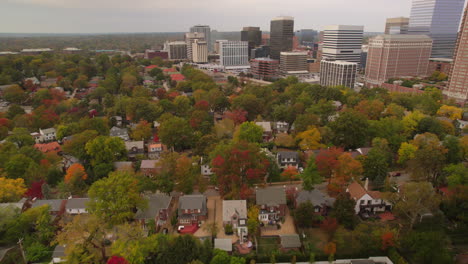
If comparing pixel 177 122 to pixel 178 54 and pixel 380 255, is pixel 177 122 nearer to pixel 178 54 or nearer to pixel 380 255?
pixel 380 255

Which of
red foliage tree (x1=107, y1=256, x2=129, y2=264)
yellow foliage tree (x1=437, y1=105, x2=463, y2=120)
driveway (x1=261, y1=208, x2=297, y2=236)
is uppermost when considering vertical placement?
yellow foliage tree (x1=437, y1=105, x2=463, y2=120)

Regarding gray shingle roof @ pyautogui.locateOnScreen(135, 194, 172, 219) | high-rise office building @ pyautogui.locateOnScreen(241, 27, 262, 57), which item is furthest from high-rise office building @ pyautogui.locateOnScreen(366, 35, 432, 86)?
gray shingle roof @ pyautogui.locateOnScreen(135, 194, 172, 219)

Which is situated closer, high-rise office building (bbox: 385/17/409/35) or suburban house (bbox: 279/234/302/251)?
suburban house (bbox: 279/234/302/251)

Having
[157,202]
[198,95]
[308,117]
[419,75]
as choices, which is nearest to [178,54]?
[198,95]

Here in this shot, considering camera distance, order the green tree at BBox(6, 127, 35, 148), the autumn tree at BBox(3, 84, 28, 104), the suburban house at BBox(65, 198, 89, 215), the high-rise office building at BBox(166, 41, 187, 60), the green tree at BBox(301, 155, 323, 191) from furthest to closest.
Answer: the high-rise office building at BBox(166, 41, 187, 60)
the autumn tree at BBox(3, 84, 28, 104)
the green tree at BBox(6, 127, 35, 148)
the green tree at BBox(301, 155, 323, 191)
the suburban house at BBox(65, 198, 89, 215)

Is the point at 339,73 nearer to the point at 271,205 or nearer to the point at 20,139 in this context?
the point at 271,205

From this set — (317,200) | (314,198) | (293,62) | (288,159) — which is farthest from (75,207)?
(293,62)

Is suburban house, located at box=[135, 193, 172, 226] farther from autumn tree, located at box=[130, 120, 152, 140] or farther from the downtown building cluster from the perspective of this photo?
the downtown building cluster

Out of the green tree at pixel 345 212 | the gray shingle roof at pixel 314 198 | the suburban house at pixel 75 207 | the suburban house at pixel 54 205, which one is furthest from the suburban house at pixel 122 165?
the green tree at pixel 345 212
